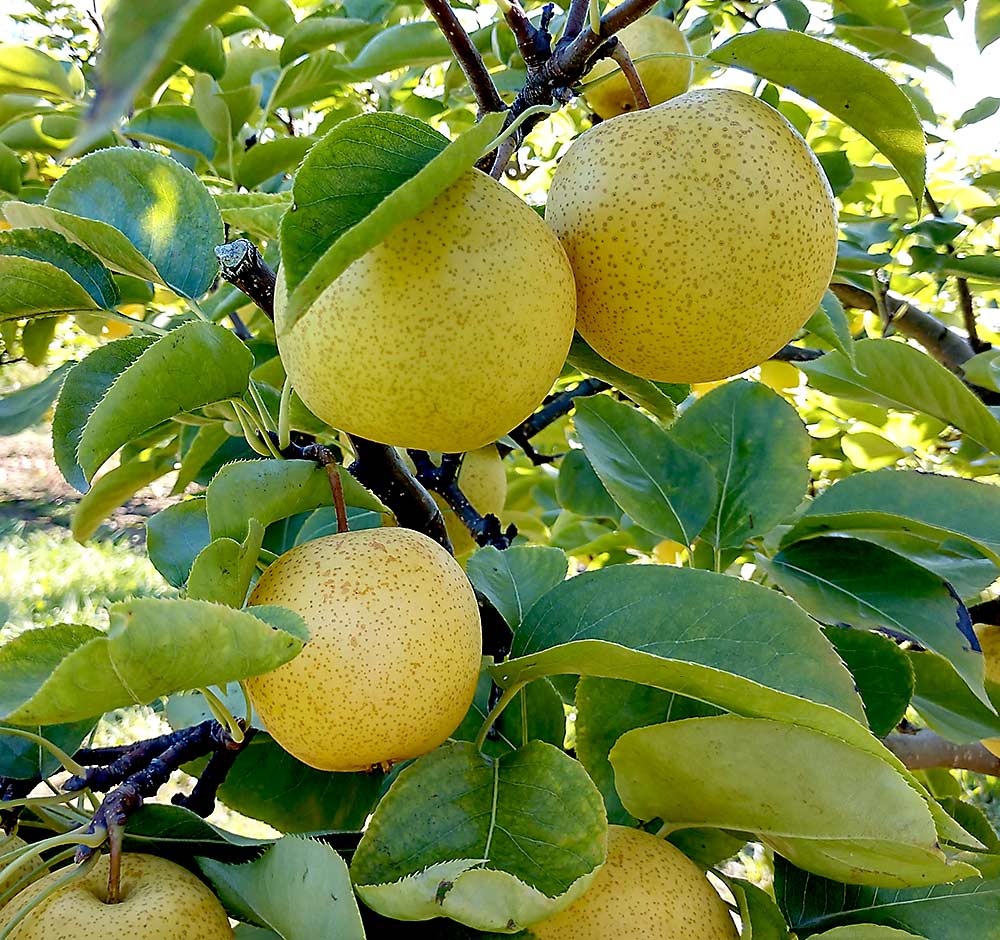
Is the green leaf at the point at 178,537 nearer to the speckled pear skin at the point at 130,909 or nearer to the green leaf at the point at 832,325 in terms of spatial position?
the speckled pear skin at the point at 130,909

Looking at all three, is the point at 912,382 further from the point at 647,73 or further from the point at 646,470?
the point at 647,73

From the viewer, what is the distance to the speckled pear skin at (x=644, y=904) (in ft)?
2.19

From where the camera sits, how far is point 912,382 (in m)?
1.19

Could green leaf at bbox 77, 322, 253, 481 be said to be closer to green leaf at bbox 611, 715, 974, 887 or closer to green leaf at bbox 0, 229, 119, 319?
green leaf at bbox 0, 229, 119, 319

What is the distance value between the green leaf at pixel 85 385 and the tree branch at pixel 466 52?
345 millimetres

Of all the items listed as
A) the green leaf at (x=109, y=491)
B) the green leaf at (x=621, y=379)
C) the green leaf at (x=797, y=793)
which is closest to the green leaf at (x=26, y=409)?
the green leaf at (x=109, y=491)

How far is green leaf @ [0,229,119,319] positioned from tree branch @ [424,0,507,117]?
36 centimetres

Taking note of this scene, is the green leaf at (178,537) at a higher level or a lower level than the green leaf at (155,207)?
lower

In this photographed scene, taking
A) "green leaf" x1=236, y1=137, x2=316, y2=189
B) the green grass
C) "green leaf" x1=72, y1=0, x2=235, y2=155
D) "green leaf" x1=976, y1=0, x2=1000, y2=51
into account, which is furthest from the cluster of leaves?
the green grass

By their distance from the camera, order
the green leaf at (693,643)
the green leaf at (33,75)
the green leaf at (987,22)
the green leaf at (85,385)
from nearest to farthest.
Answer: the green leaf at (693,643)
the green leaf at (85,385)
the green leaf at (987,22)
the green leaf at (33,75)

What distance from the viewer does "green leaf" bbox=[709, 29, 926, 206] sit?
70cm

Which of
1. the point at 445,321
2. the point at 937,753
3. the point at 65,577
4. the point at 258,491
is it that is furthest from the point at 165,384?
the point at 65,577

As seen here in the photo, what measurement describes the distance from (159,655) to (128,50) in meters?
0.39

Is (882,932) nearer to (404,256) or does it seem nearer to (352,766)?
(352,766)
